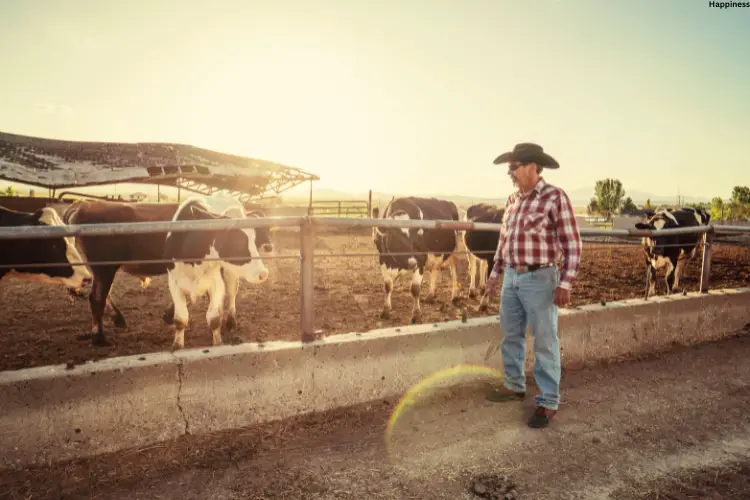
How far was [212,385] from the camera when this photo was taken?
9.64 ft

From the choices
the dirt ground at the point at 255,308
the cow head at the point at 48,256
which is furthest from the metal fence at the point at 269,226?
the cow head at the point at 48,256

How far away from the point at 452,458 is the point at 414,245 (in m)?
4.63

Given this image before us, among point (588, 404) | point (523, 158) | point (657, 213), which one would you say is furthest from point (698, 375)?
point (657, 213)

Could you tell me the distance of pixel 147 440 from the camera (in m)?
2.76

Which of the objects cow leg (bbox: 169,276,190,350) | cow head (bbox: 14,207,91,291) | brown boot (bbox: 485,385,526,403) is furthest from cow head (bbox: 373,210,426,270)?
cow head (bbox: 14,207,91,291)

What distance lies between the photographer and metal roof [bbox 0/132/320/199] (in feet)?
50.1

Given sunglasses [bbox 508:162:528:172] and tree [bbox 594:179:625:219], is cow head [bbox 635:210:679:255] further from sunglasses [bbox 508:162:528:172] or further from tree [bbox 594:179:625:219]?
tree [bbox 594:179:625:219]

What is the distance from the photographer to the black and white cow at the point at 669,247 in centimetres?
838

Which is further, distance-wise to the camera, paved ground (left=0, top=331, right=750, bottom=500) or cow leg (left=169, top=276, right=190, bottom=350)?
cow leg (left=169, top=276, right=190, bottom=350)

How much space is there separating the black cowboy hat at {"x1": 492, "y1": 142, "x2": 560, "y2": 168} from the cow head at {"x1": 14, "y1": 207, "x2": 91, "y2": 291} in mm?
5087

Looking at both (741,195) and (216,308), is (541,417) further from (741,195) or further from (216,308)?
(741,195)

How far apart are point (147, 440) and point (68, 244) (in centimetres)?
416

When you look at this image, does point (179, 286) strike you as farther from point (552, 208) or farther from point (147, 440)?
point (552, 208)

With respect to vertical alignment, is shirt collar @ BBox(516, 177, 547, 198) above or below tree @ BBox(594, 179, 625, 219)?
below
